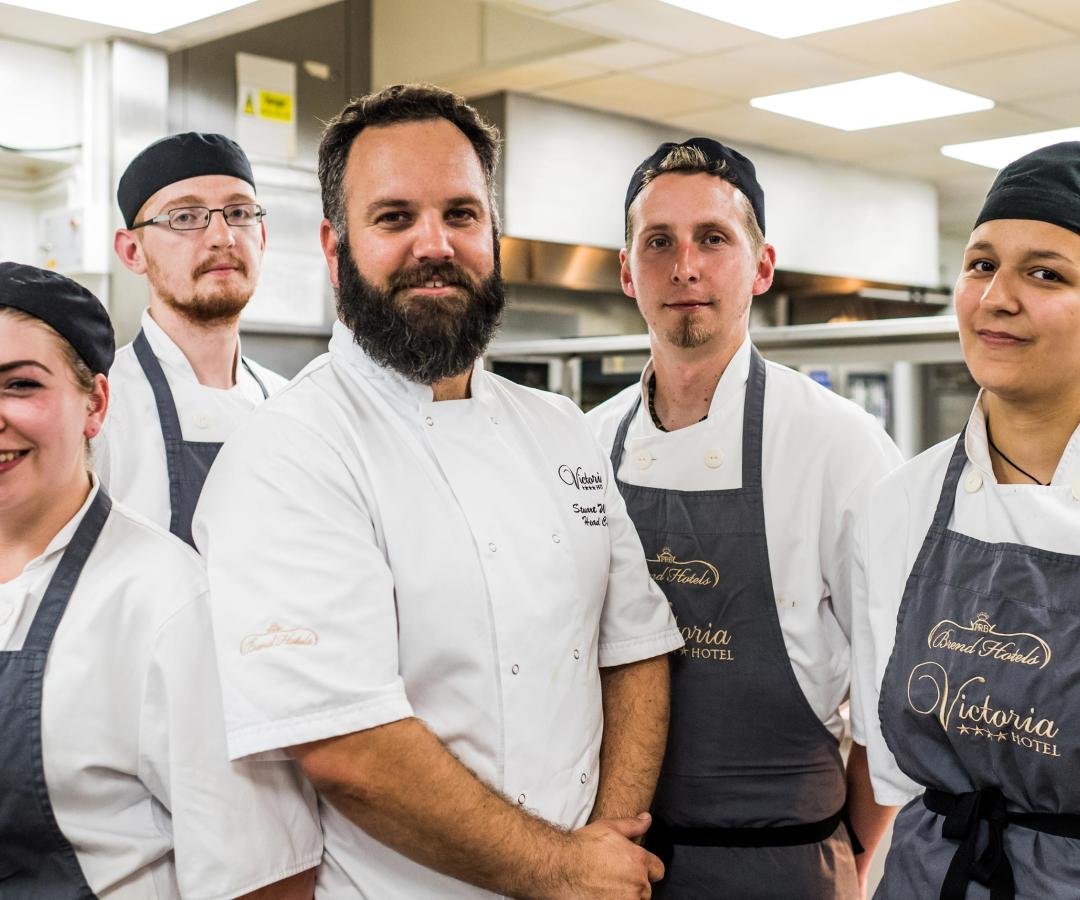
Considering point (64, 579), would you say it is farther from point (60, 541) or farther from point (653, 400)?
point (653, 400)

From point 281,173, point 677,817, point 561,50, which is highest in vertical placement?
point 561,50

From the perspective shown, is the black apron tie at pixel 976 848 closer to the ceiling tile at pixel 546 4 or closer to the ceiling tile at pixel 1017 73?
the ceiling tile at pixel 546 4

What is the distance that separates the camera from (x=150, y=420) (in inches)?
73.6

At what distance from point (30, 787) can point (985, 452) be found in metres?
1.17

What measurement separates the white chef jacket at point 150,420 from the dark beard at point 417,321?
21.4 inches

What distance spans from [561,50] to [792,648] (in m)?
3.24

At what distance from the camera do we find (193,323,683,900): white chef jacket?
48.1 inches

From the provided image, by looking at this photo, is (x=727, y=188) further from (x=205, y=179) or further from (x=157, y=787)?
(x=157, y=787)

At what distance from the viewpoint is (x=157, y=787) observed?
124 centimetres

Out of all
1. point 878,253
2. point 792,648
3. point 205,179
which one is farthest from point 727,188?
point 878,253

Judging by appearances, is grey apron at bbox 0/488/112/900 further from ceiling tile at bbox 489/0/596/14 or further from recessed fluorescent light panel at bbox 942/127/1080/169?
recessed fluorescent light panel at bbox 942/127/1080/169

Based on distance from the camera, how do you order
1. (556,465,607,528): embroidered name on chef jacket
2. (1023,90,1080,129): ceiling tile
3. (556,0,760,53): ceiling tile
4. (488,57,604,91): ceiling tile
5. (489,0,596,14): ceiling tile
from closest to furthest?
(556,465,607,528): embroidered name on chef jacket, (489,0,596,14): ceiling tile, (556,0,760,53): ceiling tile, (488,57,604,91): ceiling tile, (1023,90,1080,129): ceiling tile

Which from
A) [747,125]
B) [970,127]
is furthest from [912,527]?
[970,127]

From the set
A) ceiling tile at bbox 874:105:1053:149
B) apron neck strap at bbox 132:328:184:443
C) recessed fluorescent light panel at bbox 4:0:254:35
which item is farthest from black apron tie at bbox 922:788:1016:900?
ceiling tile at bbox 874:105:1053:149
